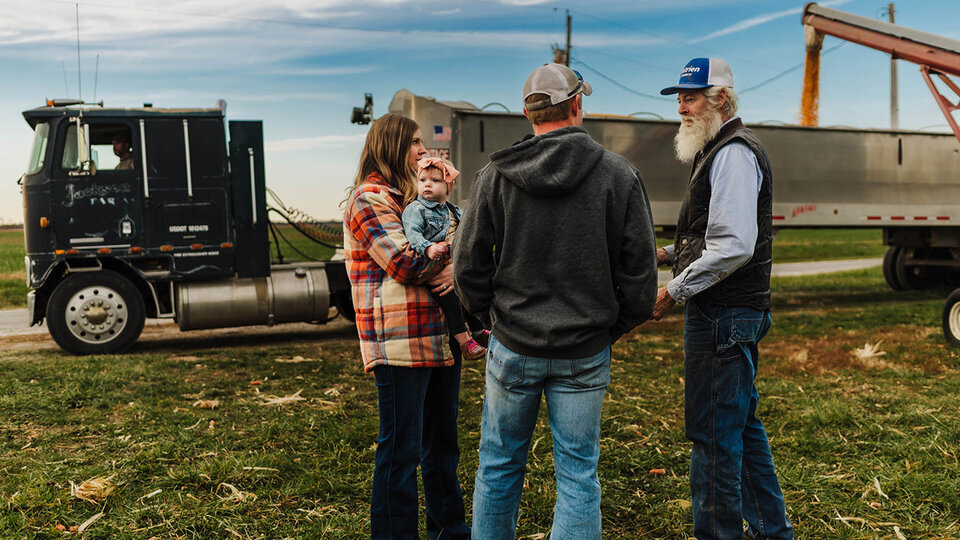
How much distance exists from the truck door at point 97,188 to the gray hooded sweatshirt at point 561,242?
304 inches

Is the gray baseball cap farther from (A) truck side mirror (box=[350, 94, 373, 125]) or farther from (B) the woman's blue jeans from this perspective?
(A) truck side mirror (box=[350, 94, 373, 125])

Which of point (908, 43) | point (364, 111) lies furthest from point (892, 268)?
point (364, 111)

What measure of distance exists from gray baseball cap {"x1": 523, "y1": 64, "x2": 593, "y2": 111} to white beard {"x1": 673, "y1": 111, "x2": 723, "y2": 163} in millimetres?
865

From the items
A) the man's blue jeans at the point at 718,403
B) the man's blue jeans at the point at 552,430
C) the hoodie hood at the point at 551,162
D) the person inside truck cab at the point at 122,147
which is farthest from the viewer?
the person inside truck cab at the point at 122,147

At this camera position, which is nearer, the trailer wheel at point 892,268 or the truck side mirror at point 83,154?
the truck side mirror at point 83,154

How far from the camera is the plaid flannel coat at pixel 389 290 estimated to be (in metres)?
2.95

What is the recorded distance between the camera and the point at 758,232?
3098mm

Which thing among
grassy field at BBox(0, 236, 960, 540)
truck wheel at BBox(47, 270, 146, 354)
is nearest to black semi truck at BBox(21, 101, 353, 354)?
truck wheel at BBox(47, 270, 146, 354)

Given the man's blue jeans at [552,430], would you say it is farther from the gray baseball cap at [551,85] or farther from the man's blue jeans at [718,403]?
the gray baseball cap at [551,85]

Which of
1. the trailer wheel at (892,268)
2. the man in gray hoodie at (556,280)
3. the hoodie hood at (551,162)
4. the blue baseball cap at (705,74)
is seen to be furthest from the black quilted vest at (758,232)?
the trailer wheel at (892,268)

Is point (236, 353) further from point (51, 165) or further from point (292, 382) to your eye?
point (51, 165)

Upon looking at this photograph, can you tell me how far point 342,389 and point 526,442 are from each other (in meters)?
4.50

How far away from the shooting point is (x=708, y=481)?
3.12 m

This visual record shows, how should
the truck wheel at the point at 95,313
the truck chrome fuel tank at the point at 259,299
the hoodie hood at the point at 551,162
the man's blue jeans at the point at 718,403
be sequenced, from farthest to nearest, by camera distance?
the truck chrome fuel tank at the point at 259,299 < the truck wheel at the point at 95,313 < the man's blue jeans at the point at 718,403 < the hoodie hood at the point at 551,162
